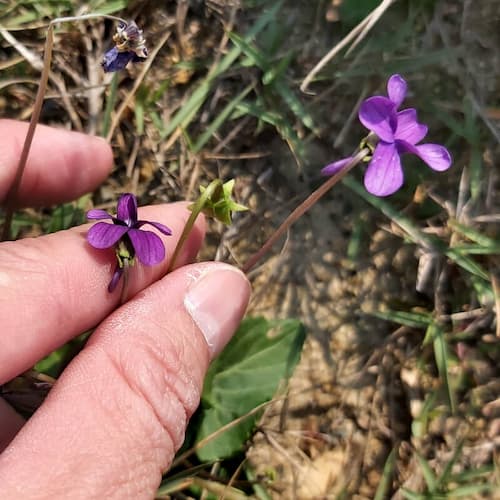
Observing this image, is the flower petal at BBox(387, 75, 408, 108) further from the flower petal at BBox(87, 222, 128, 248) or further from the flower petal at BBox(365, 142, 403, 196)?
the flower petal at BBox(87, 222, 128, 248)

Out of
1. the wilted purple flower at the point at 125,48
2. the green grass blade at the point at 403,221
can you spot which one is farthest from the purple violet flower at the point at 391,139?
the green grass blade at the point at 403,221

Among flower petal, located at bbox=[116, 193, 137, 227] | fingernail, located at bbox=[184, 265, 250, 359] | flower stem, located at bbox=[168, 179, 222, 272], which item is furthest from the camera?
fingernail, located at bbox=[184, 265, 250, 359]

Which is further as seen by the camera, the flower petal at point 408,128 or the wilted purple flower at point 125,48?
the wilted purple flower at point 125,48

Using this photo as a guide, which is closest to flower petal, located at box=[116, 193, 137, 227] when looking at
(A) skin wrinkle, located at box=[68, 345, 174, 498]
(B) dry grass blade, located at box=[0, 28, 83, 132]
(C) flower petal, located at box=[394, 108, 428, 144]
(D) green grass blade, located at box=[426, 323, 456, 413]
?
(A) skin wrinkle, located at box=[68, 345, 174, 498]

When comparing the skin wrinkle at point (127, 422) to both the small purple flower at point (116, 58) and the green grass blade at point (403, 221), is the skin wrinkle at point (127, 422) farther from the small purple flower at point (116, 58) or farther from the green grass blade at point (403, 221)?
the green grass blade at point (403, 221)

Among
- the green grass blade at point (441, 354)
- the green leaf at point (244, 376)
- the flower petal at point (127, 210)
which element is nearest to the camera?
the flower petal at point (127, 210)
